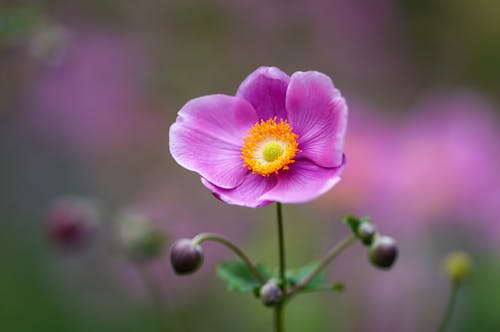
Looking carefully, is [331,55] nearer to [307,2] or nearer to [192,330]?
[307,2]

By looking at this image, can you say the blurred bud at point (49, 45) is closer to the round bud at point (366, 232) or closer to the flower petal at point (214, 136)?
the flower petal at point (214, 136)

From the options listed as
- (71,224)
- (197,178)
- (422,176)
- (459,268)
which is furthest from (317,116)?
(197,178)

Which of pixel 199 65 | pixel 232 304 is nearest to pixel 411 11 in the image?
A: pixel 199 65

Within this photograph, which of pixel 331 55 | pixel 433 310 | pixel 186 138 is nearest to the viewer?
pixel 186 138

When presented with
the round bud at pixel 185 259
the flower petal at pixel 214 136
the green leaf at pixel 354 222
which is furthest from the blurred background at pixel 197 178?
the green leaf at pixel 354 222

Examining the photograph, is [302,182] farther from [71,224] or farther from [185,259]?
[71,224]
